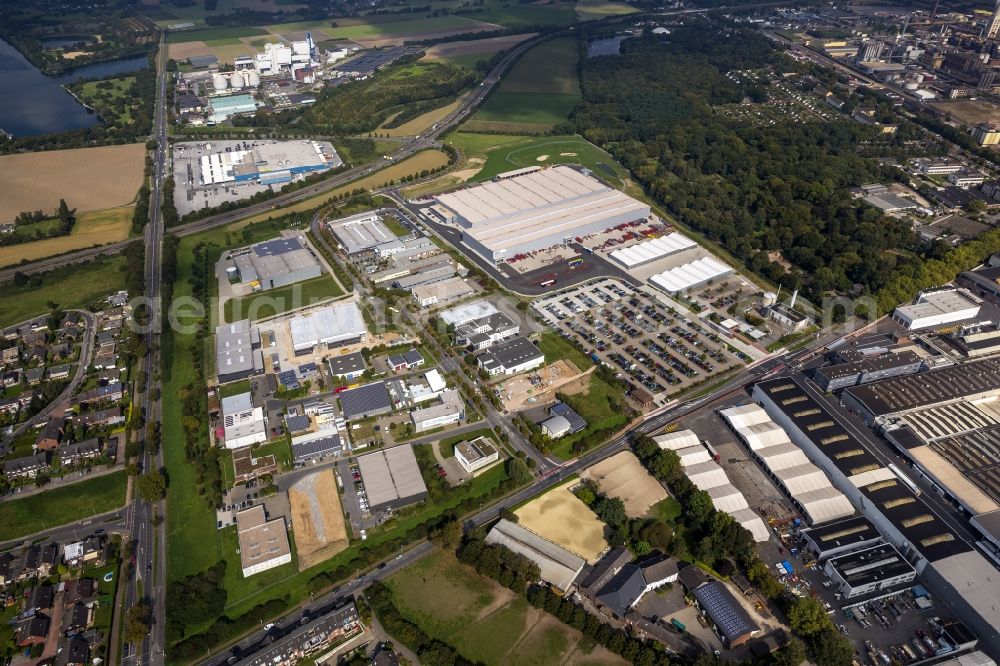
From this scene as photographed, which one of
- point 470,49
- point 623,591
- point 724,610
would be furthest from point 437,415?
point 470,49

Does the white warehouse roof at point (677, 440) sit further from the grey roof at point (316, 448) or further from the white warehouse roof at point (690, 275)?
the grey roof at point (316, 448)

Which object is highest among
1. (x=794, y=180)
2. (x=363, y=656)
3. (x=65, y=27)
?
(x=65, y=27)

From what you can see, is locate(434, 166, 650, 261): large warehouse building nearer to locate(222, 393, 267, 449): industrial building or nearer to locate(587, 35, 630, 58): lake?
locate(222, 393, 267, 449): industrial building

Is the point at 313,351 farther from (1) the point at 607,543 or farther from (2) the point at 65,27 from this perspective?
(2) the point at 65,27

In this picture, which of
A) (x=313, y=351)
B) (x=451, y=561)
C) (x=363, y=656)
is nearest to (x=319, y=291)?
(x=313, y=351)

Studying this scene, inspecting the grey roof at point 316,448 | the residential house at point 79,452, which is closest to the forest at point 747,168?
the grey roof at point 316,448

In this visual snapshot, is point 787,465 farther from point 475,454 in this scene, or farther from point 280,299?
point 280,299
